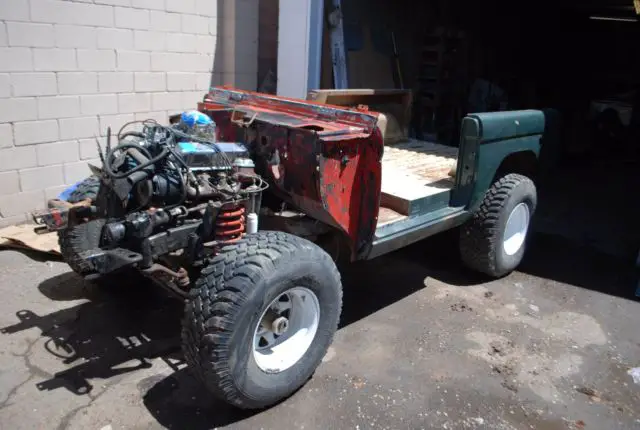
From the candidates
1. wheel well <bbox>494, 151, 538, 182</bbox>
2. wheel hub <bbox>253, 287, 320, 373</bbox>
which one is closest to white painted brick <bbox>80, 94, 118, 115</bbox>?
wheel hub <bbox>253, 287, 320, 373</bbox>

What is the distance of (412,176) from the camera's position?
471 centimetres

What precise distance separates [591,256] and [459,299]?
2.01 meters

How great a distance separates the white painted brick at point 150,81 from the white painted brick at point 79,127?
24.9 inches

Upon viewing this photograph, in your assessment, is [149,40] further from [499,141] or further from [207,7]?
[499,141]

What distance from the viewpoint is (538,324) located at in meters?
4.27

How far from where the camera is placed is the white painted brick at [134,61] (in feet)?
19.7

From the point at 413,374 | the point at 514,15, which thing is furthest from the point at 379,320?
the point at 514,15

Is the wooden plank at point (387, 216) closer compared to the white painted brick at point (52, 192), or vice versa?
the wooden plank at point (387, 216)

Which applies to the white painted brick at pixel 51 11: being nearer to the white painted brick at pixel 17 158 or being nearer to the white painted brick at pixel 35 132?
the white painted brick at pixel 35 132

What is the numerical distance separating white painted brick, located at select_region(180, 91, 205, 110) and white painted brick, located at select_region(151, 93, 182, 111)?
0.21ft

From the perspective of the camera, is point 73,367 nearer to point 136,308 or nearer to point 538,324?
point 136,308

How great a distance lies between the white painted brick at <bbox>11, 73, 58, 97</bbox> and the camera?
524cm

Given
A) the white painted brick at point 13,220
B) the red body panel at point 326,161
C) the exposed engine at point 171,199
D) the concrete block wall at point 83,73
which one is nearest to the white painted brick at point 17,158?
the concrete block wall at point 83,73

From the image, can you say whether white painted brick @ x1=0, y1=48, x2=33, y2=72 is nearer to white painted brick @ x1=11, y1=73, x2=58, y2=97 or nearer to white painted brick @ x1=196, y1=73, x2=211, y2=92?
white painted brick @ x1=11, y1=73, x2=58, y2=97
